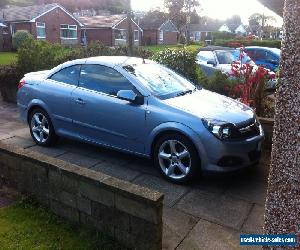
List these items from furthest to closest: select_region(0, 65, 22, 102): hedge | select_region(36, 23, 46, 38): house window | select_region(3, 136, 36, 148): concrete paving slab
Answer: select_region(36, 23, 46, 38): house window < select_region(0, 65, 22, 102): hedge < select_region(3, 136, 36, 148): concrete paving slab

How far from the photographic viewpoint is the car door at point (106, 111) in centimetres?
532

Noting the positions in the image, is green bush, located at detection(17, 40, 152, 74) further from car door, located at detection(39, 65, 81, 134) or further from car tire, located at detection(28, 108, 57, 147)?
car door, located at detection(39, 65, 81, 134)

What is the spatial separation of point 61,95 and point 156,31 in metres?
55.1

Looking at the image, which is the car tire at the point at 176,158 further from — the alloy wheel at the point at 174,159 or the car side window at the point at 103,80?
the car side window at the point at 103,80

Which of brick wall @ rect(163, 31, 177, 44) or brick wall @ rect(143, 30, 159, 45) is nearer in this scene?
brick wall @ rect(143, 30, 159, 45)

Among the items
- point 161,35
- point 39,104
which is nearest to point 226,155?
point 39,104

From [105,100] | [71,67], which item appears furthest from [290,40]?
[71,67]

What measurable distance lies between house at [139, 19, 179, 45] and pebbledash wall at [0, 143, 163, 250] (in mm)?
55379

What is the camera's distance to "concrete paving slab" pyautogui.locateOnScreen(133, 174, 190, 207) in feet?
15.5

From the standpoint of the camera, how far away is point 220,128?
15.5 ft

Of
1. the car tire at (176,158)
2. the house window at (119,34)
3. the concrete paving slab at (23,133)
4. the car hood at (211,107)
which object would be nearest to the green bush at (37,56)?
the concrete paving slab at (23,133)

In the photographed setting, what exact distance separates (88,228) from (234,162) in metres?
2.12

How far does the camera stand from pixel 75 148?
6555 mm

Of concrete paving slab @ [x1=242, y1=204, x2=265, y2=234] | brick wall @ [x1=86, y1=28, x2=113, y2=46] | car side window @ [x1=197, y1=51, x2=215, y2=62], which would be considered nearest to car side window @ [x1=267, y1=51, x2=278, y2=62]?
car side window @ [x1=197, y1=51, x2=215, y2=62]
